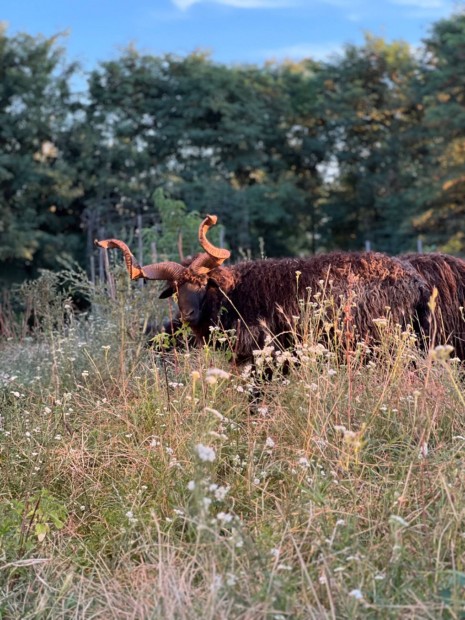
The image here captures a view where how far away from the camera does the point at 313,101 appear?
26859 mm

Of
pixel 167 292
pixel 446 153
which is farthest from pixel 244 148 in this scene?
pixel 167 292

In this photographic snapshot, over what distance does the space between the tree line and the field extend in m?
16.7

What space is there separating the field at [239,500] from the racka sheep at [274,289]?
834 millimetres

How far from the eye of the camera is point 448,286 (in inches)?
232

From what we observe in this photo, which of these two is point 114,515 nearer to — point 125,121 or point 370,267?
point 370,267

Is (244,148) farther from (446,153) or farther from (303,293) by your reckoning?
(303,293)

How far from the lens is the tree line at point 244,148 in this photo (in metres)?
22.0

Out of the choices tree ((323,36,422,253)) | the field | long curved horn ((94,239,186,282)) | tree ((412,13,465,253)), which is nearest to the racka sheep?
long curved horn ((94,239,186,282))

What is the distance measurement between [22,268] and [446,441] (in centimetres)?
2053

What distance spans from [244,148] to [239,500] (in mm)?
23564

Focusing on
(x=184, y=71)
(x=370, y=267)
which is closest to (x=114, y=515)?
(x=370, y=267)

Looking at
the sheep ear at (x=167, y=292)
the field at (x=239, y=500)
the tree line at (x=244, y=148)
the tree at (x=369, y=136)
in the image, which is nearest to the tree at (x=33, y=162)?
the tree line at (x=244, y=148)

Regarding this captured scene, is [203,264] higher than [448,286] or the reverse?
higher

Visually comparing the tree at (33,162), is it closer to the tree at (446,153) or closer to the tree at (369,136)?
the tree at (369,136)
